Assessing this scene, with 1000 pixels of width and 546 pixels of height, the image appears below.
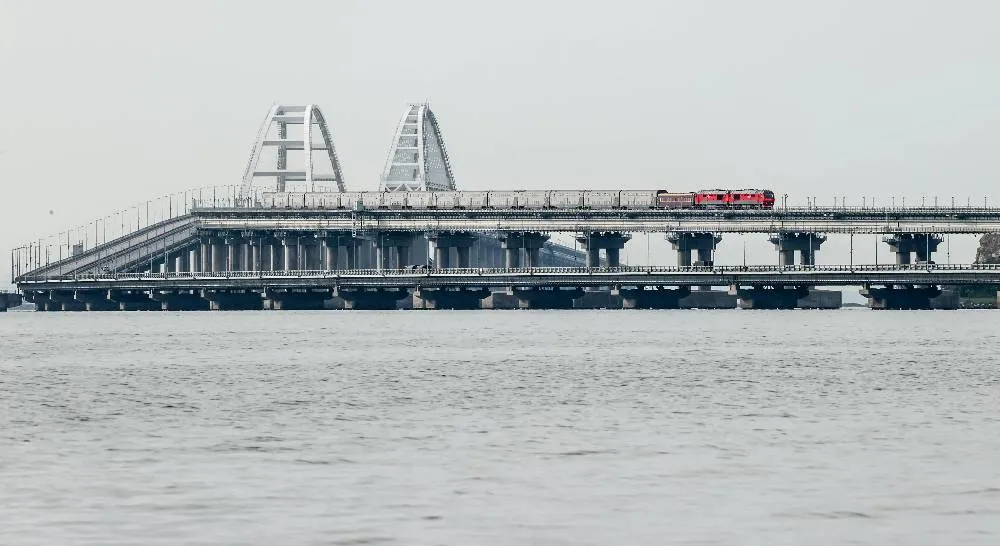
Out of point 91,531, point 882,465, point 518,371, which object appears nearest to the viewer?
point 91,531

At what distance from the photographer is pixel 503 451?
150ft

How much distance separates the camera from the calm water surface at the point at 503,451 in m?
33.1

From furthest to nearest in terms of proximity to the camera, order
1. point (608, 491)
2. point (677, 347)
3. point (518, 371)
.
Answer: point (677, 347), point (518, 371), point (608, 491)

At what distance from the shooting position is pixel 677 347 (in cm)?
11269

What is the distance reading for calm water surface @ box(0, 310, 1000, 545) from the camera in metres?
33.1

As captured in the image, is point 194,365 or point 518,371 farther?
point 194,365

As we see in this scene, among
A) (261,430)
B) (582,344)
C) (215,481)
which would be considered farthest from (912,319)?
(215,481)

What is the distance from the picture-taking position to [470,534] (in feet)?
105

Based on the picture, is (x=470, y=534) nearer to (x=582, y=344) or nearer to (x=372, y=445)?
(x=372, y=445)

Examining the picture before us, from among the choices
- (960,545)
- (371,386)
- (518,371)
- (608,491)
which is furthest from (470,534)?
(518,371)

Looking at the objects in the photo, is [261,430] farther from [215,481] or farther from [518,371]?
[518,371]

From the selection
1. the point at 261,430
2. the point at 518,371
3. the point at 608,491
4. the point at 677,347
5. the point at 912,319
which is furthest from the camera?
the point at 912,319

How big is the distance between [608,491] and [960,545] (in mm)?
8995

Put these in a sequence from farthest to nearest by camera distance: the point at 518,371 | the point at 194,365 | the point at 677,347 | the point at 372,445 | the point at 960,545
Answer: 1. the point at 677,347
2. the point at 194,365
3. the point at 518,371
4. the point at 372,445
5. the point at 960,545
